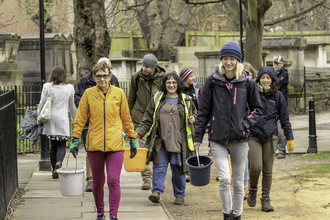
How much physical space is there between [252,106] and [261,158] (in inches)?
37.3

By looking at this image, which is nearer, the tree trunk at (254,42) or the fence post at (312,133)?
the fence post at (312,133)

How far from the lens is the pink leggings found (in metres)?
5.32

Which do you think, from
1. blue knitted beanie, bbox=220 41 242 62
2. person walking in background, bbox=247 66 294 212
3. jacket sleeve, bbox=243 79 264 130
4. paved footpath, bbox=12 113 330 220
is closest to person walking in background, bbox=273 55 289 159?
paved footpath, bbox=12 113 330 220

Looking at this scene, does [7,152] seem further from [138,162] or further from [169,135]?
[169,135]

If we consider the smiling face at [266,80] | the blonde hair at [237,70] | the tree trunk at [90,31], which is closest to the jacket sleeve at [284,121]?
the smiling face at [266,80]

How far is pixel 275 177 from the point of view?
8203mm

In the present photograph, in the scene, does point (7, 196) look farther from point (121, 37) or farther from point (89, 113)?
point (121, 37)

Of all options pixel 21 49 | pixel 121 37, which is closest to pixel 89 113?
pixel 21 49

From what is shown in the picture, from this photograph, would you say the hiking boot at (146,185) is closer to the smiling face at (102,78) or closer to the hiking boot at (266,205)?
the hiking boot at (266,205)

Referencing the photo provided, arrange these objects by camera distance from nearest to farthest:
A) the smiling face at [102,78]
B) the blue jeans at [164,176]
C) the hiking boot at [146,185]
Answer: the smiling face at [102,78] → the blue jeans at [164,176] → the hiking boot at [146,185]

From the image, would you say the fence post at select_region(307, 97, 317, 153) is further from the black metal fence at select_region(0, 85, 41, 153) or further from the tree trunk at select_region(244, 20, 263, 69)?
the black metal fence at select_region(0, 85, 41, 153)

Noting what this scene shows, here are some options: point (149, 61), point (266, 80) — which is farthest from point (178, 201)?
point (149, 61)

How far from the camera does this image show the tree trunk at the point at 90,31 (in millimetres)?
A: 11086

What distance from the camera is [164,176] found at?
6.50 m
